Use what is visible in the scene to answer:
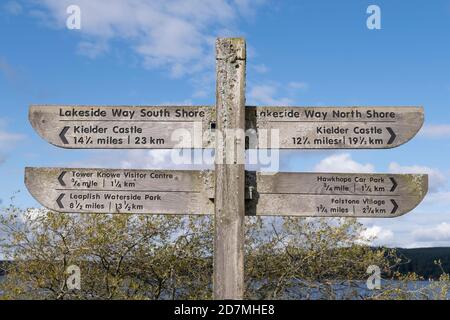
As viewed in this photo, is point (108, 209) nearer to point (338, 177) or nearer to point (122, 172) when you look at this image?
point (122, 172)

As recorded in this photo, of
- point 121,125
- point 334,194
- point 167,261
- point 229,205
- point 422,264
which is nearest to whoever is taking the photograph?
point 229,205

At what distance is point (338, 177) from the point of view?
16.2ft

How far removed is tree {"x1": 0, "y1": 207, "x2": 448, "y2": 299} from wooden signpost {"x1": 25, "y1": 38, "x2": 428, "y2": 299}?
15.9ft

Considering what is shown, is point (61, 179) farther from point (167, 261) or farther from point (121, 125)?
point (167, 261)

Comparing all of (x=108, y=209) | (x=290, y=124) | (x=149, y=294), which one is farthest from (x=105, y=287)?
(x=290, y=124)

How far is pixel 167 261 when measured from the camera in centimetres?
1017

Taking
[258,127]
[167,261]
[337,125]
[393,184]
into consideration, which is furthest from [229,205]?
[167,261]

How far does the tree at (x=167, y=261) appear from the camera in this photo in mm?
9859

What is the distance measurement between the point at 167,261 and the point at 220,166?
578cm

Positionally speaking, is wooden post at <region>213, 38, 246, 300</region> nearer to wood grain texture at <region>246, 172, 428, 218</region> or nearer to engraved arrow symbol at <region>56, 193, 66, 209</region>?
wood grain texture at <region>246, 172, 428, 218</region>

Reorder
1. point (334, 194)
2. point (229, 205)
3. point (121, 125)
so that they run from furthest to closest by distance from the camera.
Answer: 1. point (121, 125)
2. point (334, 194)
3. point (229, 205)

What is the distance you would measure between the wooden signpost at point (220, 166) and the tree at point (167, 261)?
4.83 metres

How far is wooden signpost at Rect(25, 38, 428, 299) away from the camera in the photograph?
4887mm
